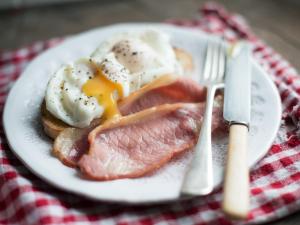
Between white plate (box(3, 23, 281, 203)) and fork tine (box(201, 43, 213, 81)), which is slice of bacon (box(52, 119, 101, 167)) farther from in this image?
fork tine (box(201, 43, 213, 81))

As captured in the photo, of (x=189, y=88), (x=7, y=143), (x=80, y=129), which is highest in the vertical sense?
(x=189, y=88)

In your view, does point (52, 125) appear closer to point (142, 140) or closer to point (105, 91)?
point (105, 91)

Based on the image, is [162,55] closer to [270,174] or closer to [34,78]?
[34,78]

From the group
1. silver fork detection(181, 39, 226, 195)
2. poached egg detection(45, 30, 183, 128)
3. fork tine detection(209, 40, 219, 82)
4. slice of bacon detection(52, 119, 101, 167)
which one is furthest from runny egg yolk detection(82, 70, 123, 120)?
fork tine detection(209, 40, 219, 82)

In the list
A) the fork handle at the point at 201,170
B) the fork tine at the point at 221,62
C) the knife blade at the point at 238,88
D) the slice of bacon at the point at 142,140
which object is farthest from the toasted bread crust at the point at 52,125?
the fork tine at the point at 221,62

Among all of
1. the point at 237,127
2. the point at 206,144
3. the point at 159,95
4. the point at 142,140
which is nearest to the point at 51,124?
the point at 142,140

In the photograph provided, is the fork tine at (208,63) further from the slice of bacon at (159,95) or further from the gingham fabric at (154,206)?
the gingham fabric at (154,206)

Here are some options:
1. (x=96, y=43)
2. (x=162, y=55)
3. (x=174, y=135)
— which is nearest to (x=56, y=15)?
(x=96, y=43)
